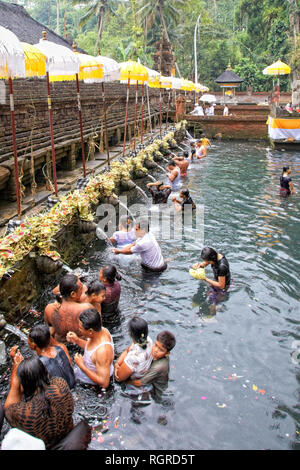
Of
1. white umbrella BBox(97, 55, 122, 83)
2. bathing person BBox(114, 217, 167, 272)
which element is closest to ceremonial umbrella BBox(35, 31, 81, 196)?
white umbrella BBox(97, 55, 122, 83)

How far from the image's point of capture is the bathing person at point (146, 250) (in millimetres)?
8055

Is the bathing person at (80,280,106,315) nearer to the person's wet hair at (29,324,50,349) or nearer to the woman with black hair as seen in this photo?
the person's wet hair at (29,324,50,349)

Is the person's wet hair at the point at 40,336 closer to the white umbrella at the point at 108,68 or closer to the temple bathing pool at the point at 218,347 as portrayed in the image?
the temple bathing pool at the point at 218,347

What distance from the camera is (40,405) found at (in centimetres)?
375

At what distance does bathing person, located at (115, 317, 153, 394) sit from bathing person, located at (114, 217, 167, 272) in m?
3.20

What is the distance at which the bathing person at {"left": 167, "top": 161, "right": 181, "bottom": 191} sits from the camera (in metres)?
14.8

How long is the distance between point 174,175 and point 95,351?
35.8 ft

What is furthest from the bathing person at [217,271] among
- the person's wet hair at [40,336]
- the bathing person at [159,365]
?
the person's wet hair at [40,336]

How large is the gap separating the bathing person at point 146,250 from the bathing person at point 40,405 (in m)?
4.30

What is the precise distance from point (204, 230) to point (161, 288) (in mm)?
3767

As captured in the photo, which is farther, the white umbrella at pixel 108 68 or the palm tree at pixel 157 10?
the palm tree at pixel 157 10

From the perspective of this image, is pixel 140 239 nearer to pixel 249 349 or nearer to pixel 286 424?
pixel 249 349

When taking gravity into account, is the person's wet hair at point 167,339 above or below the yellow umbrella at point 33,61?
below

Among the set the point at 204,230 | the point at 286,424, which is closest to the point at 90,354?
the point at 286,424
